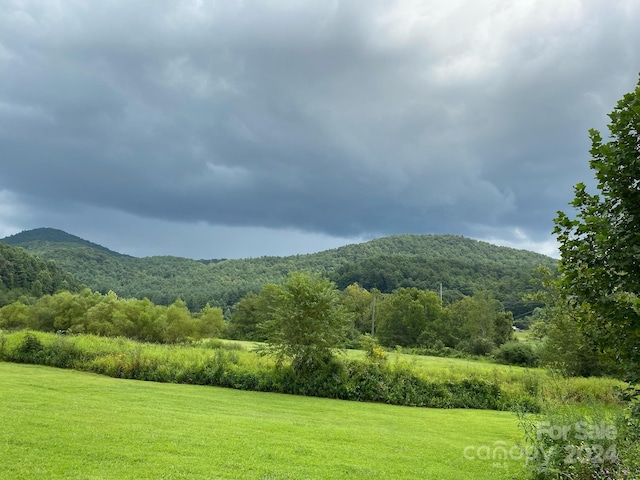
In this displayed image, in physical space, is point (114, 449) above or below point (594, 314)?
below

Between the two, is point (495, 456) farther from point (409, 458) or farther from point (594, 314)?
point (594, 314)

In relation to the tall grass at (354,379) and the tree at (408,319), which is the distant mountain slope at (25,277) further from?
the tall grass at (354,379)

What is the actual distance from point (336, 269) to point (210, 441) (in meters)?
118

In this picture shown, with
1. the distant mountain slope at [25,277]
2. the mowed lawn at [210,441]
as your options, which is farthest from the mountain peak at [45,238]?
the mowed lawn at [210,441]

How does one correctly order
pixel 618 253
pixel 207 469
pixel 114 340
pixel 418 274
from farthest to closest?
1. pixel 418 274
2. pixel 114 340
3. pixel 207 469
4. pixel 618 253

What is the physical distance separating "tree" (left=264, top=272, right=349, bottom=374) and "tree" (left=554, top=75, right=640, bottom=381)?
19902 millimetres

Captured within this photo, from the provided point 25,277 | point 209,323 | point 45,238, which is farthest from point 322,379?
point 45,238

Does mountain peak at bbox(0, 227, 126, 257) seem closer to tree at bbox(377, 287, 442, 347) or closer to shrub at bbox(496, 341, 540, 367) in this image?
tree at bbox(377, 287, 442, 347)

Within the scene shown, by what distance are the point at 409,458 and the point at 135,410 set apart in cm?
839

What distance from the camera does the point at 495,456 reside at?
34.2ft

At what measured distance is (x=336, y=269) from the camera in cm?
12738

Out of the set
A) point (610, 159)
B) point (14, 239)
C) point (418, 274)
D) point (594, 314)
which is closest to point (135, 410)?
point (594, 314)

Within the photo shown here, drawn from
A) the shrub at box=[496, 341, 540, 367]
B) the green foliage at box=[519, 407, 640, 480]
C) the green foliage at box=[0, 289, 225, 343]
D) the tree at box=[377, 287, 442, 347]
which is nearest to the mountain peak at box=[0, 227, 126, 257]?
the green foliage at box=[0, 289, 225, 343]

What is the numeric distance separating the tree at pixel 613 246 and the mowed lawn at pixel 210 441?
5224 millimetres
